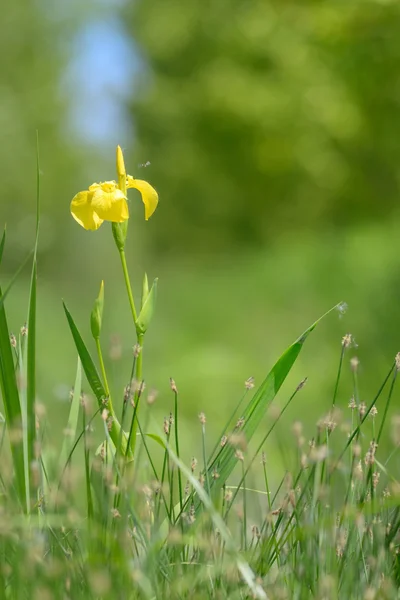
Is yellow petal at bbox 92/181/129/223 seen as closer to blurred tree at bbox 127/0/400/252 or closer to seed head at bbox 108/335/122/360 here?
seed head at bbox 108/335/122/360

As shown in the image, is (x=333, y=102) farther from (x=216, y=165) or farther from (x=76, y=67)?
(x=76, y=67)

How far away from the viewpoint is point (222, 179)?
1309cm

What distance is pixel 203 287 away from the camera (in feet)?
36.2

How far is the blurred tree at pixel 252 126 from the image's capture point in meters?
10.1

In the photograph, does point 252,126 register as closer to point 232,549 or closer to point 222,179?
point 222,179

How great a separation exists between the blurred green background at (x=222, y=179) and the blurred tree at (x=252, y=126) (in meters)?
0.03

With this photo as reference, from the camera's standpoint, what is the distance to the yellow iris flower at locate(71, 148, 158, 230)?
140 cm

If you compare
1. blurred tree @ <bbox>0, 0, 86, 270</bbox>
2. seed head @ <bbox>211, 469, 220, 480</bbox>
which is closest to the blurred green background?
blurred tree @ <bbox>0, 0, 86, 270</bbox>

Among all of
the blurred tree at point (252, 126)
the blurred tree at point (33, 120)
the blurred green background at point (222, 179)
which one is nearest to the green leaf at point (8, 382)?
the blurred green background at point (222, 179)

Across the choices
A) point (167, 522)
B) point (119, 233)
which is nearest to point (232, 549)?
point (167, 522)

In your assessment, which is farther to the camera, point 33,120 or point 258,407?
point 33,120

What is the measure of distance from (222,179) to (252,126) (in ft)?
6.02

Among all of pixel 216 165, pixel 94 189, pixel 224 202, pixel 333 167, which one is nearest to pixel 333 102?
pixel 333 167

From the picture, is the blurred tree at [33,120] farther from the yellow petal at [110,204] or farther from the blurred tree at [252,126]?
Answer: the yellow petal at [110,204]
